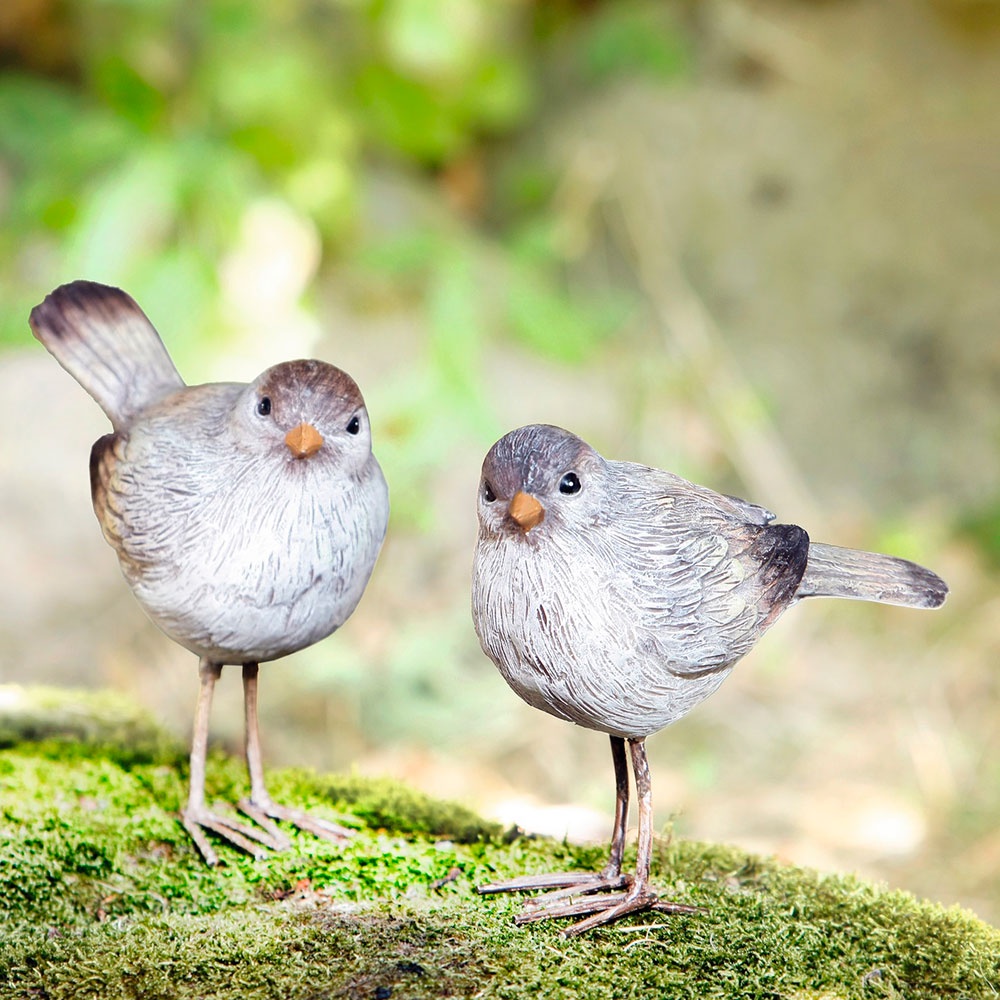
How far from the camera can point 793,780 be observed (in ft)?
15.2

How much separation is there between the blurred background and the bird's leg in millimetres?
1653

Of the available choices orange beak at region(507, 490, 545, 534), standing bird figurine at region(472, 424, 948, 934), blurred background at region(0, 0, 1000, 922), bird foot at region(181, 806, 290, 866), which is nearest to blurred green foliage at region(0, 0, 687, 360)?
blurred background at region(0, 0, 1000, 922)

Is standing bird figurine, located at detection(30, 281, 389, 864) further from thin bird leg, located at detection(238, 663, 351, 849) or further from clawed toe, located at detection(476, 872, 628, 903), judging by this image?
clawed toe, located at detection(476, 872, 628, 903)

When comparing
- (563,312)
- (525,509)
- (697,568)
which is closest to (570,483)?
(525,509)

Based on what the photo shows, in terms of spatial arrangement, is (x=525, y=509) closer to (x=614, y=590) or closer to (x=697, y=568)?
(x=614, y=590)

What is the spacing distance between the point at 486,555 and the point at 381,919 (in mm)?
730

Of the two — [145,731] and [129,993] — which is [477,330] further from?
[129,993]

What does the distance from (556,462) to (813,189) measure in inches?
199

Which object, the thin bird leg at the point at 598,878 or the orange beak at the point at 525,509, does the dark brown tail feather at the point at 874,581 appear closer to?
the thin bird leg at the point at 598,878

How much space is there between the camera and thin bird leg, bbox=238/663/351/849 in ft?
7.66

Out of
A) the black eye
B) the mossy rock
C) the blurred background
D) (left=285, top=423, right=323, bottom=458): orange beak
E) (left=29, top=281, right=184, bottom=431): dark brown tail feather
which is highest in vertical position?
the blurred background

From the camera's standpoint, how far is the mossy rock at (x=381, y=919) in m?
1.85

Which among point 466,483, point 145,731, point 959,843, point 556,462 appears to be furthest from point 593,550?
point 466,483

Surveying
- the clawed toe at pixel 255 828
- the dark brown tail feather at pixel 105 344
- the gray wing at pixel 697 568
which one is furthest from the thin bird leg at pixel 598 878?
the dark brown tail feather at pixel 105 344
